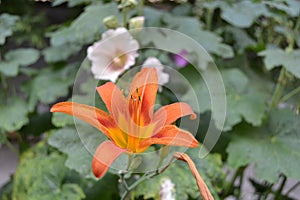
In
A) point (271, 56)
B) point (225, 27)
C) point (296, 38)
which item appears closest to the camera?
point (271, 56)

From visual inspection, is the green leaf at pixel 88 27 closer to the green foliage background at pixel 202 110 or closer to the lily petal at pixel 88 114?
the green foliage background at pixel 202 110

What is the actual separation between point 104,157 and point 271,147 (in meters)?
0.56

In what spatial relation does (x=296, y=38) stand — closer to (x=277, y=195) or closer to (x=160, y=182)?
(x=277, y=195)

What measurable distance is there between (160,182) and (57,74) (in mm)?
463

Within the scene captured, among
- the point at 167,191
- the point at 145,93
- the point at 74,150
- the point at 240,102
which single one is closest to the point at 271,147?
the point at 240,102

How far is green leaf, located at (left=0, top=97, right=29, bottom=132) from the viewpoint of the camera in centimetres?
95

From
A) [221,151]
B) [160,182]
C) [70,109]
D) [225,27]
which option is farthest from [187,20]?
[70,109]

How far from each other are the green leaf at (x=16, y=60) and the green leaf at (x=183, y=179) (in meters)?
0.44

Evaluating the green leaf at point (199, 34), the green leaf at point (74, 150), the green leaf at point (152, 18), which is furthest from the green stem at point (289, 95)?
the green leaf at point (74, 150)

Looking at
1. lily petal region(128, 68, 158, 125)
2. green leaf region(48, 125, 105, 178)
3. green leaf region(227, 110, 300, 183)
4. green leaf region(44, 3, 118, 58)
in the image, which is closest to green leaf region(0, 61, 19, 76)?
green leaf region(44, 3, 118, 58)

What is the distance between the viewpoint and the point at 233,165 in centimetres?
82

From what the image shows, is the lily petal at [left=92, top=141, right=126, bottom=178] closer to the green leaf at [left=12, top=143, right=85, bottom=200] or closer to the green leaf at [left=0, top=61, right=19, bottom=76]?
the green leaf at [left=12, top=143, right=85, bottom=200]

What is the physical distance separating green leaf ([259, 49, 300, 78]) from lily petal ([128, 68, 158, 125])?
453mm

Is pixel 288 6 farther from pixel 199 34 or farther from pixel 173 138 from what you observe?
pixel 173 138
